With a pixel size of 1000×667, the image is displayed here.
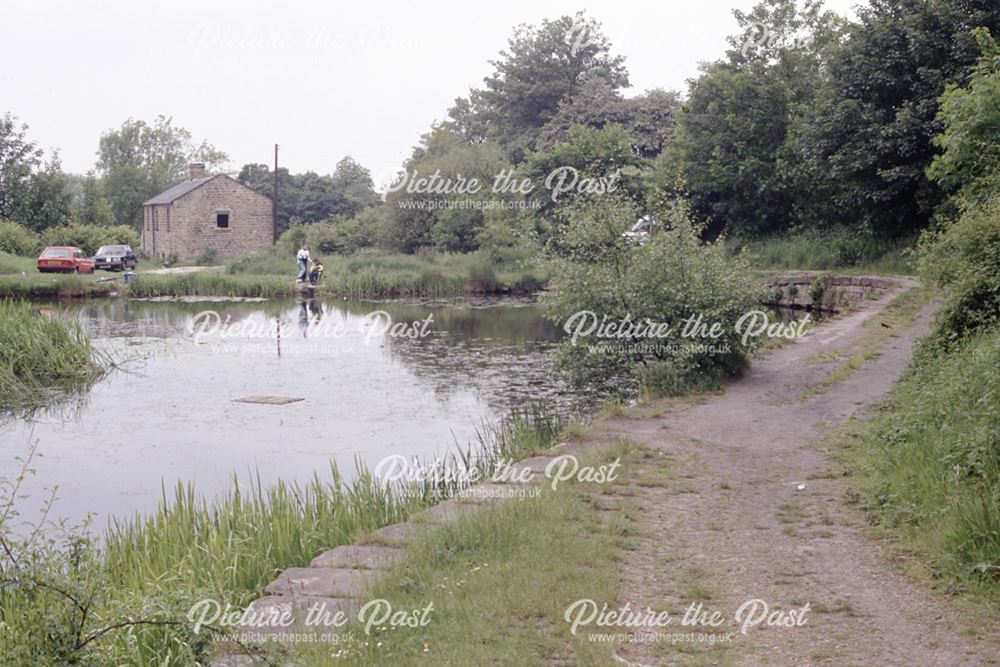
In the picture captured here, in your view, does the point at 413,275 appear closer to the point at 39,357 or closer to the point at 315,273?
the point at 315,273

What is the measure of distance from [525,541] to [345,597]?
1348mm

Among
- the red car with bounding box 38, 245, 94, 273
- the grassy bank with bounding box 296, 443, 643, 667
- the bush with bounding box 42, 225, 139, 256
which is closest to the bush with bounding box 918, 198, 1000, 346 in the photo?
the grassy bank with bounding box 296, 443, 643, 667

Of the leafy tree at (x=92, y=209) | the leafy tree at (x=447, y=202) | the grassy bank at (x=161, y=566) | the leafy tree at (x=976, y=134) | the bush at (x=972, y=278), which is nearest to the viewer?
the grassy bank at (x=161, y=566)

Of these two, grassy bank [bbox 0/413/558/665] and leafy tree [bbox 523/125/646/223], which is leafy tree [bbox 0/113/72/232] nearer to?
leafy tree [bbox 523/125/646/223]

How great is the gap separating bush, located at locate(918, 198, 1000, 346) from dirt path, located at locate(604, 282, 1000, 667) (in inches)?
53.5

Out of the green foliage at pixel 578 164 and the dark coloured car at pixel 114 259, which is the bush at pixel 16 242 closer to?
the dark coloured car at pixel 114 259

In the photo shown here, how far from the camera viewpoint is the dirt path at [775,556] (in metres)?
4.60

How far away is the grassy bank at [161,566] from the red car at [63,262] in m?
31.5

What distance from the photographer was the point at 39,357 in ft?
55.6

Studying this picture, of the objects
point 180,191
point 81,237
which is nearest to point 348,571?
point 81,237

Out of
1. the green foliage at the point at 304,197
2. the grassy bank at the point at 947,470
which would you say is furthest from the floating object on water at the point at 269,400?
the green foliage at the point at 304,197

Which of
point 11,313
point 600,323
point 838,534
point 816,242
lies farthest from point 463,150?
point 838,534

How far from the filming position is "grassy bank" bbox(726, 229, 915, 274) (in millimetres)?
26797

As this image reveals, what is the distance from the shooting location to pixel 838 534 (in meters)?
6.39
